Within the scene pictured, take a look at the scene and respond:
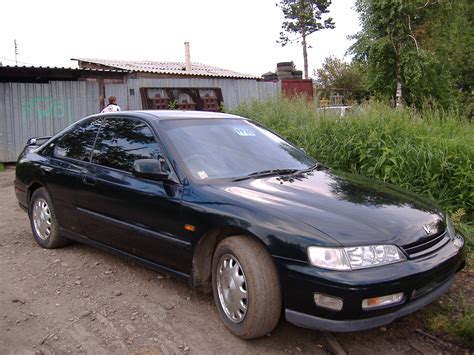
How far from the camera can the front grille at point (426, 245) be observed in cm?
293

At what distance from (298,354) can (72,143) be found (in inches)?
123

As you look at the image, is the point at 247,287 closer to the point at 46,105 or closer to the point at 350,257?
the point at 350,257

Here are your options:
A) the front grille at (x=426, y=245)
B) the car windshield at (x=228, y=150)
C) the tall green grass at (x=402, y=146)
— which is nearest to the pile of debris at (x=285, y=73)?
the tall green grass at (x=402, y=146)

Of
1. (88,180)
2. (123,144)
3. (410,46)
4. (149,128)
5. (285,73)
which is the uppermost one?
(285,73)

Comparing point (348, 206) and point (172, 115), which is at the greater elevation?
point (172, 115)

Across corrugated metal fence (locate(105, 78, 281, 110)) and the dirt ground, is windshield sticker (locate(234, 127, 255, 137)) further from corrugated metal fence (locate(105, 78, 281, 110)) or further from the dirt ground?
corrugated metal fence (locate(105, 78, 281, 110))

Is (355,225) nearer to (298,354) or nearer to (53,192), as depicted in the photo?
(298,354)

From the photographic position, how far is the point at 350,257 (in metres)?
2.74

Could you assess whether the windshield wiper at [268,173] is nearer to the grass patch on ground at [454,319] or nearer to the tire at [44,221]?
the grass patch on ground at [454,319]

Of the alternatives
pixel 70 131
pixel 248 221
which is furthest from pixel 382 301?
pixel 70 131

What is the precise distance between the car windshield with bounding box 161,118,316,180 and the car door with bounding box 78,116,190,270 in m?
0.20

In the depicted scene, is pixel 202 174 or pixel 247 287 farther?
pixel 202 174

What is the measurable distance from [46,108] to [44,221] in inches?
332

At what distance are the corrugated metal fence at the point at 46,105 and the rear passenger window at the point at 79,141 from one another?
284 inches
